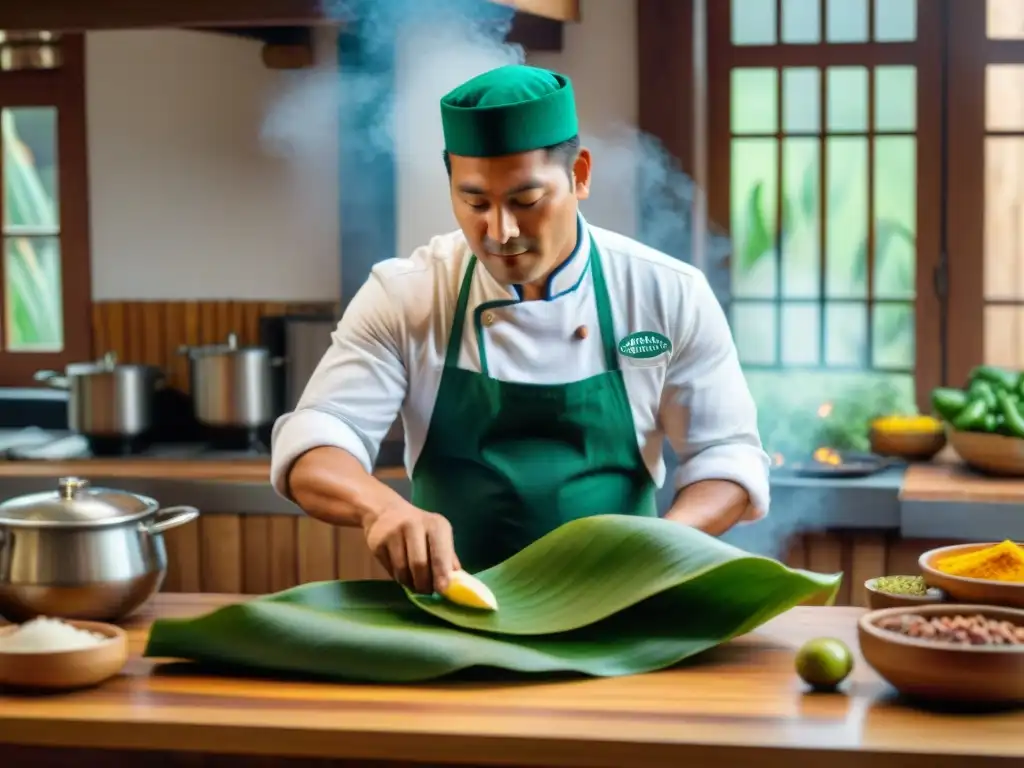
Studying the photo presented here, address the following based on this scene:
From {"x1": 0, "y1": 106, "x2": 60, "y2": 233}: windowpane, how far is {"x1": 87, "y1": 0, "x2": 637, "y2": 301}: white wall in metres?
0.18

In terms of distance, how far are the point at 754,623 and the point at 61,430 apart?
127 inches

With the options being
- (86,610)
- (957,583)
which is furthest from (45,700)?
(957,583)

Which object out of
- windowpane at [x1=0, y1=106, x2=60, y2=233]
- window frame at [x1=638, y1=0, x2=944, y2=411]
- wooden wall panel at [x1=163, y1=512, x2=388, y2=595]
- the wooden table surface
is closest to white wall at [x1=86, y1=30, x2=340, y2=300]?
windowpane at [x1=0, y1=106, x2=60, y2=233]

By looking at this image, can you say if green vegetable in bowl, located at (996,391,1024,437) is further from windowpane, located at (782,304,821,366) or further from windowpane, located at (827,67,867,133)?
windowpane, located at (827,67,867,133)

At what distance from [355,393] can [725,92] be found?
2179 millimetres

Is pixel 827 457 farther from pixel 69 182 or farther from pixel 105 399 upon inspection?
pixel 69 182

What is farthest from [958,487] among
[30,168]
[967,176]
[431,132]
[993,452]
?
[30,168]

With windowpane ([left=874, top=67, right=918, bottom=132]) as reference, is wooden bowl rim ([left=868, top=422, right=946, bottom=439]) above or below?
below

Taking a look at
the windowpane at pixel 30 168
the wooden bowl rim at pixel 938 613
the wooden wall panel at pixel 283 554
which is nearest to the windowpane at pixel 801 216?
the wooden wall panel at pixel 283 554

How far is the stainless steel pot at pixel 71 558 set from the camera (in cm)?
217

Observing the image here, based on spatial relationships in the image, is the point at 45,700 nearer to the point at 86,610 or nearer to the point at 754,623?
the point at 86,610

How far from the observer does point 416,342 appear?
8.87ft

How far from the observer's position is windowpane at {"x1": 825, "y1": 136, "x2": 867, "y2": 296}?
4.36 metres

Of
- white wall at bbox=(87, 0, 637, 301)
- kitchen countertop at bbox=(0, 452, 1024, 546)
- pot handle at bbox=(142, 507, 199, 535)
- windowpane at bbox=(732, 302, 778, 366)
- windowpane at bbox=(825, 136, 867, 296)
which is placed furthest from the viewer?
white wall at bbox=(87, 0, 637, 301)
